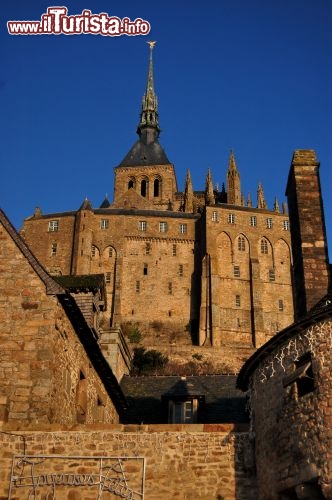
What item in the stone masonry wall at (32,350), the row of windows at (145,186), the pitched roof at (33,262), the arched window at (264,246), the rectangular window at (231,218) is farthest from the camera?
the row of windows at (145,186)

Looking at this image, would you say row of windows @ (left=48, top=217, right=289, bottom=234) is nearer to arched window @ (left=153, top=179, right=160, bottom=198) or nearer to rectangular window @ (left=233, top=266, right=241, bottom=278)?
rectangular window @ (left=233, top=266, right=241, bottom=278)

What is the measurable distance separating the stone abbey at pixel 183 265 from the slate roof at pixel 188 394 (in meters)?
52.0

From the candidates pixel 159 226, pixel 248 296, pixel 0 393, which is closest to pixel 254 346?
pixel 248 296

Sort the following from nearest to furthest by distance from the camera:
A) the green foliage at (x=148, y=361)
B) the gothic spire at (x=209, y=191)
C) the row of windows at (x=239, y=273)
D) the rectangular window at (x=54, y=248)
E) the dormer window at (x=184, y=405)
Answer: the dormer window at (x=184, y=405), the green foliage at (x=148, y=361), the row of windows at (x=239, y=273), the rectangular window at (x=54, y=248), the gothic spire at (x=209, y=191)

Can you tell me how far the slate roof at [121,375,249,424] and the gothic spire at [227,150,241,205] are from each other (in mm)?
78779

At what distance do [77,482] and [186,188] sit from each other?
312 feet

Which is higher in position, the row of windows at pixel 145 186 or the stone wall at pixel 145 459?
the row of windows at pixel 145 186

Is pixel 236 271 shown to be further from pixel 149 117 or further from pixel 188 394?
pixel 188 394

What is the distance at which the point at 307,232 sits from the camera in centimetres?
1560

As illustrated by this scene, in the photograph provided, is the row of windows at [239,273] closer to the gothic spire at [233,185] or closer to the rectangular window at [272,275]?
the rectangular window at [272,275]

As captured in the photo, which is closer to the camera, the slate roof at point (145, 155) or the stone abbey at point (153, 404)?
the stone abbey at point (153, 404)

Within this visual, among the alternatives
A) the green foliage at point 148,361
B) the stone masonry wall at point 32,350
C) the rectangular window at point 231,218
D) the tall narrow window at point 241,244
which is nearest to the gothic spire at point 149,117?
A: the rectangular window at point 231,218

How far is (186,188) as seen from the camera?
107125mm

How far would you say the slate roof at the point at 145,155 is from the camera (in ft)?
378
